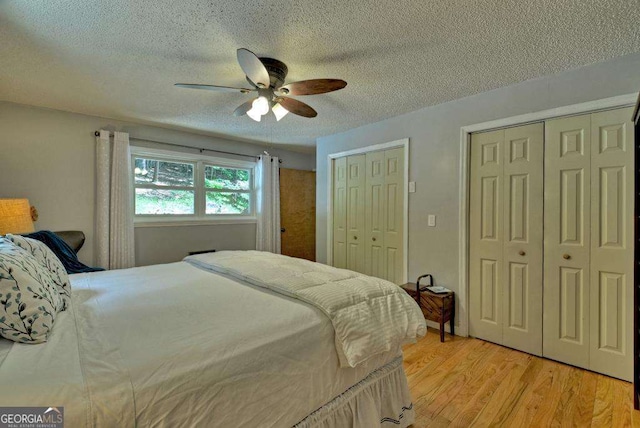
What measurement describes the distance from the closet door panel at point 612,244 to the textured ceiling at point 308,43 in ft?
1.86

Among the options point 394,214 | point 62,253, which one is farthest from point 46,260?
point 394,214

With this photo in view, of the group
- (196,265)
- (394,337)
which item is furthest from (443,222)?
(196,265)

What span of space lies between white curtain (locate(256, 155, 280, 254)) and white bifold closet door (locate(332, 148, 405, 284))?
110cm

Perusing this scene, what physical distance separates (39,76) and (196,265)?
6.38 feet

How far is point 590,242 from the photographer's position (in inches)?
82.7

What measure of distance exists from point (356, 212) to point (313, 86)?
2.11m

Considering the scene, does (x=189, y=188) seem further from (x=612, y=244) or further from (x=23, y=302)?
(x=612, y=244)

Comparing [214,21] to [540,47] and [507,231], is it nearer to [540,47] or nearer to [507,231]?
[540,47]

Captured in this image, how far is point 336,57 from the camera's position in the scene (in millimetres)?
2000

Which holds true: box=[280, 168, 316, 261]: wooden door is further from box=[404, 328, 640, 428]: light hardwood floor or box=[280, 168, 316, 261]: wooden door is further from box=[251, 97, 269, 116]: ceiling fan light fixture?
box=[404, 328, 640, 428]: light hardwood floor

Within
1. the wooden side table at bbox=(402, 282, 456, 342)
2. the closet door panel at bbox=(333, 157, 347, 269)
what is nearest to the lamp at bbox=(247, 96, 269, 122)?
the closet door panel at bbox=(333, 157, 347, 269)

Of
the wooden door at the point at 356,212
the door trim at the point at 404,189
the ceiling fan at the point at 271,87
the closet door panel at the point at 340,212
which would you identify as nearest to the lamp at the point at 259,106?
the ceiling fan at the point at 271,87

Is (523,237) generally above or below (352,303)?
above

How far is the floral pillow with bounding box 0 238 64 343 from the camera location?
0.94m
